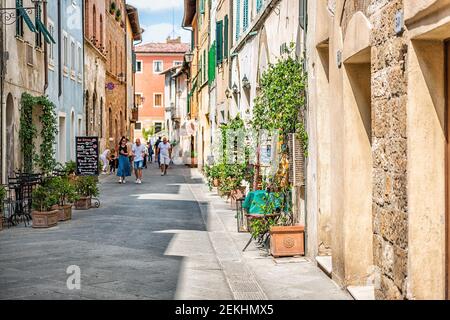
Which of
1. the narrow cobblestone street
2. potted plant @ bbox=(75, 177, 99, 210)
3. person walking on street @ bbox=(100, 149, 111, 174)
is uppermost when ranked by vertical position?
person walking on street @ bbox=(100, 149, 111, 174)

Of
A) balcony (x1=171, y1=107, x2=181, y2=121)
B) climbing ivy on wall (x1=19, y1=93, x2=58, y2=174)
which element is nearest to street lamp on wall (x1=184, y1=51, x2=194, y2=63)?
balcony (x1=171, y1=107, x2=181, y2=121)

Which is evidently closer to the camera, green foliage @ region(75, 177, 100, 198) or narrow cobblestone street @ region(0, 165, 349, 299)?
narrow cobblestone street @ region(0, 165, 349, 299)

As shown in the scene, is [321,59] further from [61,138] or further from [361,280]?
[61,138]

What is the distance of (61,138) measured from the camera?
83.4 feet

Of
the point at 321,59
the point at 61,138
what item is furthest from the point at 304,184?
the point at 61,138

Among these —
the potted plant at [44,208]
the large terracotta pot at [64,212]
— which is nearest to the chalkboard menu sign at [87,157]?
the large terracotta pot at [64,212]

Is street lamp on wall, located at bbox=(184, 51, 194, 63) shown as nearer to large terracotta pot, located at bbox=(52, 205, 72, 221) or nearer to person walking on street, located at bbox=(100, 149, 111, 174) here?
person walking on street, located at bbox=(100, 149, 111, 174)

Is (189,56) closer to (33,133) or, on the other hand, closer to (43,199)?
(33,133)

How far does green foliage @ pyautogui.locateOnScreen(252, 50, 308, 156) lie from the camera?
33.1 feet

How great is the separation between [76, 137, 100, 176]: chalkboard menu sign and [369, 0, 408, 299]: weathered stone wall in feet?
41.1

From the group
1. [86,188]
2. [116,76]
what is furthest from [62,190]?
[116,76]

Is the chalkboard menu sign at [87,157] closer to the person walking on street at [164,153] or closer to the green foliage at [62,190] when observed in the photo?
the green foliage at [62,190]

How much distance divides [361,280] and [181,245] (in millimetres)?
4100

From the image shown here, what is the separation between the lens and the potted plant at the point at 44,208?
13.6 m
